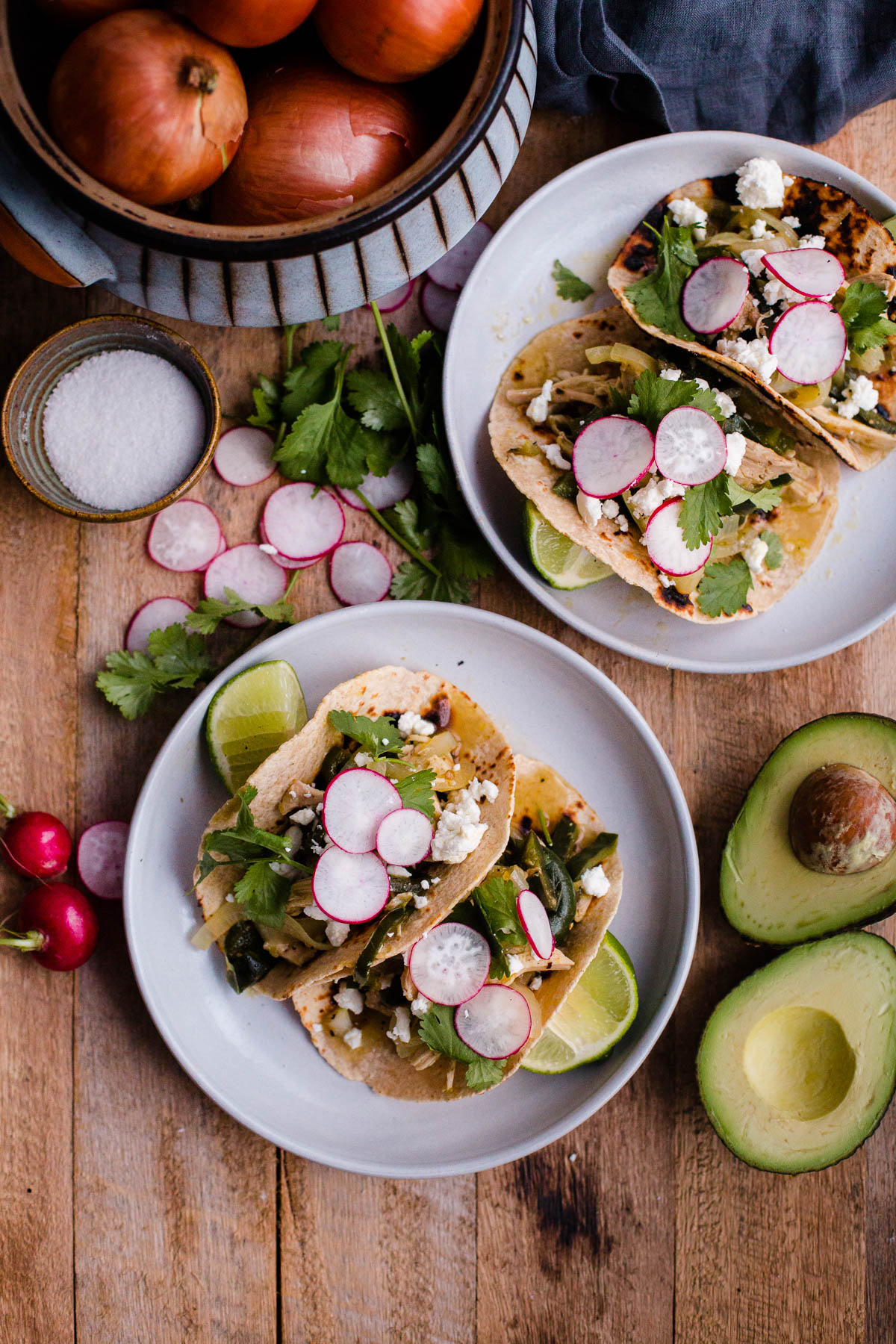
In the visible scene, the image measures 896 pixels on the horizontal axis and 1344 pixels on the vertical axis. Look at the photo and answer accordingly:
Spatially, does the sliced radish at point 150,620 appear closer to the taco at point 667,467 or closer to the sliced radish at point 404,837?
the sliced radish at point 404,837

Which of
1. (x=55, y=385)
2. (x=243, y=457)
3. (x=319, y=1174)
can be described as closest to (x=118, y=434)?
(x=55, y=385)

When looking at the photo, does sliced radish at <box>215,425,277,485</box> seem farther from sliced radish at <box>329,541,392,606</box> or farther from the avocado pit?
the avocado pit

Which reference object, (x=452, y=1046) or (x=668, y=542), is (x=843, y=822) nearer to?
(x=668, y=542)

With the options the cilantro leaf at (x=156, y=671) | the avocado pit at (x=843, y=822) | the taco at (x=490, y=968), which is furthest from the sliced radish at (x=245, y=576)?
the avocado pit at (x=843, y=822)

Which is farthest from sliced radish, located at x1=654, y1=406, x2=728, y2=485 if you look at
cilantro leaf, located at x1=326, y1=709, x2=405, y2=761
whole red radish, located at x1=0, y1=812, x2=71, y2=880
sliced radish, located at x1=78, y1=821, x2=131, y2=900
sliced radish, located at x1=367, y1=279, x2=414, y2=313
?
whole red radish, located at x1=0, y1=812, x2=71, y2=880

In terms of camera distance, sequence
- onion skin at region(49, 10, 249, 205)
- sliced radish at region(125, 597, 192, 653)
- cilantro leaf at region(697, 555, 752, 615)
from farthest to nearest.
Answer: sliced radish at region(125, 597, 192, 653)
cilantro leaf at region(697, 555, 752, 615)
onion skin at region(49, 10, 249, 205)
